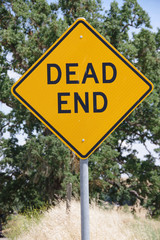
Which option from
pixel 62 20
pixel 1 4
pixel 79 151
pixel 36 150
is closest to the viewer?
pixel 79 151

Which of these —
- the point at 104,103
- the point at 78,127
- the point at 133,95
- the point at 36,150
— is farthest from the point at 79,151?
the point at 36,150

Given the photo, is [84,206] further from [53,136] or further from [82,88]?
[53,136]

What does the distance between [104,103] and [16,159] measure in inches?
623

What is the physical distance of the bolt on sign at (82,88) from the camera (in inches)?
107

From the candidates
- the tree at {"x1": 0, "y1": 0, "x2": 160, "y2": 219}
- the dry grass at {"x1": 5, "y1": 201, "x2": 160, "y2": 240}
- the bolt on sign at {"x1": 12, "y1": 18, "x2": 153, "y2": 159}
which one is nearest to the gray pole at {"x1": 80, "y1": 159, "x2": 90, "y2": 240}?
the bolt on sign at {"x1": 12, "y1": 18, "x2": 153, "y2": 159}

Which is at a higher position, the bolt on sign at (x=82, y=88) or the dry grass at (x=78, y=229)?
the bolt on sign at (x=82, y=88)

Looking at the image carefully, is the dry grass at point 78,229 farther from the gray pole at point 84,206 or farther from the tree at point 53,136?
the tree at point 53,136

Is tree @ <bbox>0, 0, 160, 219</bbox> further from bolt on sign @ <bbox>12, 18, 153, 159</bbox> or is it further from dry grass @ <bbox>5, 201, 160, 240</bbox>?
bolt on sign @ <bbox>12, 18, 153, 159</bbox>

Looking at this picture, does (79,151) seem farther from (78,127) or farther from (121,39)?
(121,39)

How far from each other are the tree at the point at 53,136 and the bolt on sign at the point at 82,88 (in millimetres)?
12722

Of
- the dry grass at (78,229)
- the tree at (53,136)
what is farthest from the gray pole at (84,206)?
the tree at (53,136)

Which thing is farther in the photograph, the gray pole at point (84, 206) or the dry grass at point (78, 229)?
the dry grass at point (78, 229)

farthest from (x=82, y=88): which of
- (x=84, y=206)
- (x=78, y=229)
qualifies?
(x=78, y=229)

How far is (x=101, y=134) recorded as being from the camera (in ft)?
8.93
